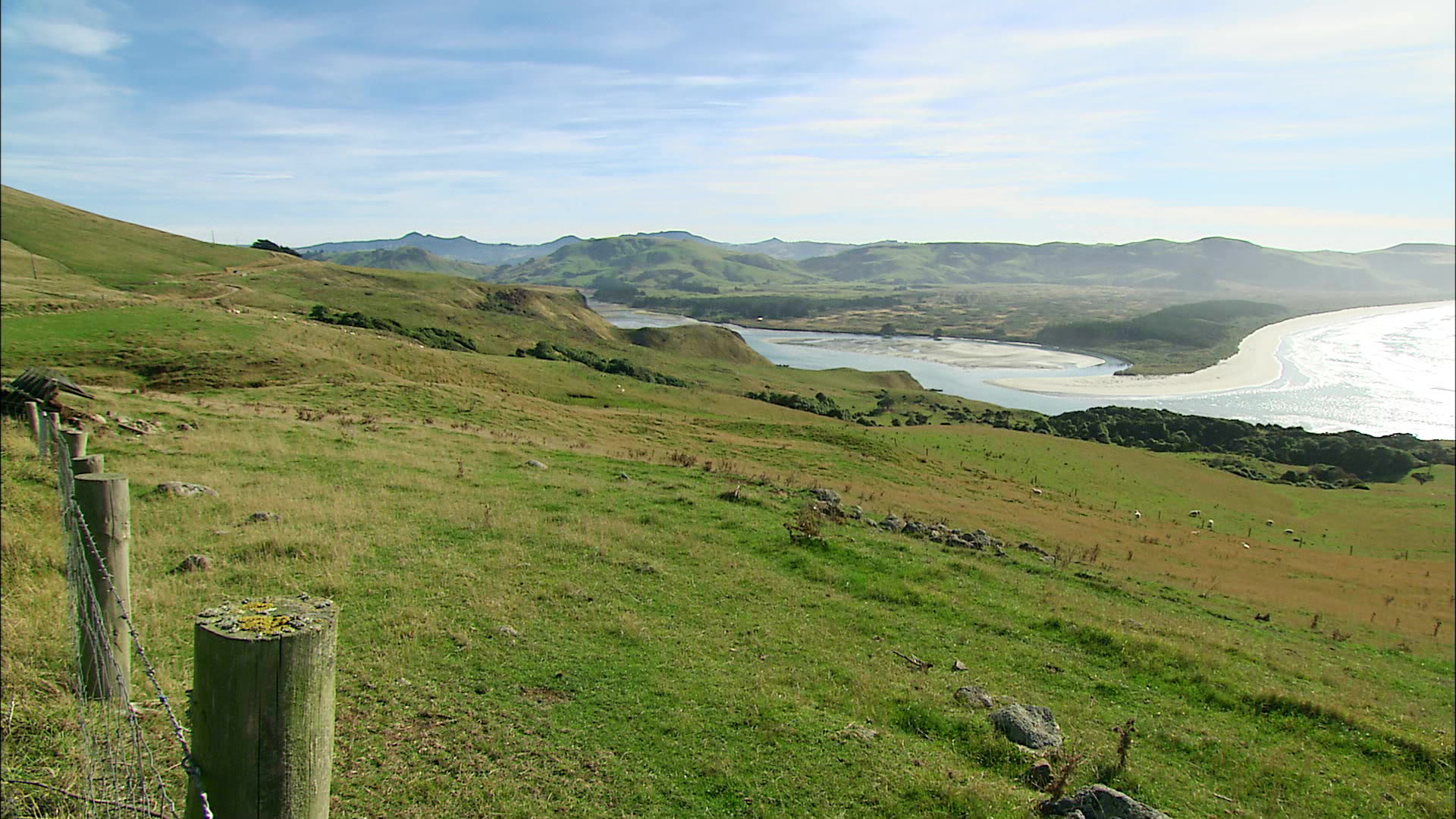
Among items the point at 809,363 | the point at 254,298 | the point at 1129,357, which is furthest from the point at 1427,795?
the point at 1129,357

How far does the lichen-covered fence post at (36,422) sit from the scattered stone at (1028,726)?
1710 centimetres

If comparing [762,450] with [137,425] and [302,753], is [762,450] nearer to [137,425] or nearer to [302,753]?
[137,425]

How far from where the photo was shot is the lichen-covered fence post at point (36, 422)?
14.4 m

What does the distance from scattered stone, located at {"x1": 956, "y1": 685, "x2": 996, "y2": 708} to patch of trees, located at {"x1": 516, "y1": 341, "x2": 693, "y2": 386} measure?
5809cm

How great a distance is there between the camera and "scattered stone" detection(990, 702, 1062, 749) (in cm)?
886

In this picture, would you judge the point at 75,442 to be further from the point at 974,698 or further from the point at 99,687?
the point at 974,698

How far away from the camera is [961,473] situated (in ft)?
130

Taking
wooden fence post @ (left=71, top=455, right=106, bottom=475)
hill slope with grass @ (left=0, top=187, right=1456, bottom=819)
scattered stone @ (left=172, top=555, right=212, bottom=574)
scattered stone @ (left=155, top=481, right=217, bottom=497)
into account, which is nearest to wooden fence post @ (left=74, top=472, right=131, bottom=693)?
hill slope with grass @ (left=0, top=187, right=1456, bottom=819)

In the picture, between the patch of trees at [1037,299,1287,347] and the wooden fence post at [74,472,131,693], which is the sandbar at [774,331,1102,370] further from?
the wooden fence post at [74,472,131,693]

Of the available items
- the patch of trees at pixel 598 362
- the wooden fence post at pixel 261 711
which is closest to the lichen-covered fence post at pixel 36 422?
the wooden fence post at pixel 261 711

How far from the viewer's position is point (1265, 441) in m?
71.4

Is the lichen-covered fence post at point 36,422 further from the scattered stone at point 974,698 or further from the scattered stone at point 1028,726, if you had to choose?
the scattered stone at point 1028,726

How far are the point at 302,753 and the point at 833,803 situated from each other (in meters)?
5.35

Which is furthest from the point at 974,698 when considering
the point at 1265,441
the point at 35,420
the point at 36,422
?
the point at 1265,441
